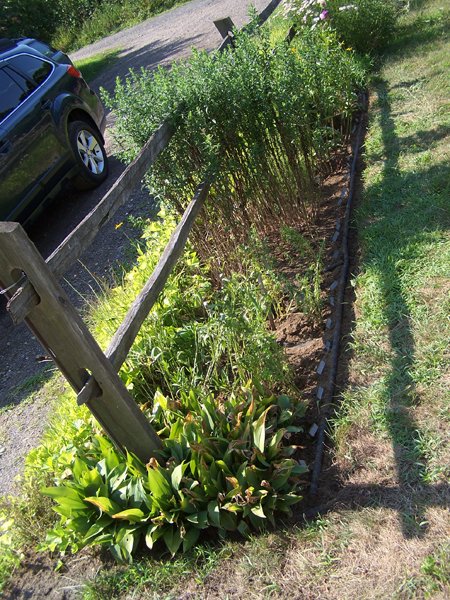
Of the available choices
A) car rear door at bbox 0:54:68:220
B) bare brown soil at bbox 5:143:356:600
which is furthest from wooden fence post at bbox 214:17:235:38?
bare brown soil at bbox 5:143:356:600

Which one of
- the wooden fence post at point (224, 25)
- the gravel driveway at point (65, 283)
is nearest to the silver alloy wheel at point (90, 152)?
the gravel driveway at point (65, 283)

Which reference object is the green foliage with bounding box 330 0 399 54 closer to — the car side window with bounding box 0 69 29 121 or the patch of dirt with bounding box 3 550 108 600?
the car side window with bounding box 0 69 29 121

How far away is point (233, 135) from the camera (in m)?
4.96

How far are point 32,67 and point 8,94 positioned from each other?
0.64 meters

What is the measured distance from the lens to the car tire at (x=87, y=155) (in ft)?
24.6

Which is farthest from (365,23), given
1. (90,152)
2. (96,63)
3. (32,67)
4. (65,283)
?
(96,63)

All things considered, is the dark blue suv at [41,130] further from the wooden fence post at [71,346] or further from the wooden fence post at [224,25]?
the wooden fence post at [71,346]

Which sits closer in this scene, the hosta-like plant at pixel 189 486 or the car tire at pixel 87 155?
the hosta-like plant at pixel 189 486

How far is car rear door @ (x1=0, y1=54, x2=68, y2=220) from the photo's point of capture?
658 cm

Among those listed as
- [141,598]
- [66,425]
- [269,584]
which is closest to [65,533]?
[141,598]

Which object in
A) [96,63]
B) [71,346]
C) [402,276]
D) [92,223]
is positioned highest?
[92,223]

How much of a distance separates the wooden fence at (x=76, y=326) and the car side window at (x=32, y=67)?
14.1 ft

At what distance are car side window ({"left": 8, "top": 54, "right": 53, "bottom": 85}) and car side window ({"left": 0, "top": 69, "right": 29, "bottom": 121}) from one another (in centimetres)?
22

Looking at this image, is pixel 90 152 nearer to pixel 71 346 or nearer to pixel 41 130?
pixel 41 130
